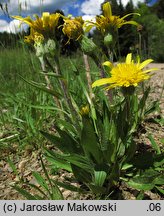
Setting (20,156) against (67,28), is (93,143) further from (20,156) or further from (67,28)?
(20,156)

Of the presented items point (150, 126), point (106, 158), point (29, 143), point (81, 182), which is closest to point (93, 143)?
point (106, 158)

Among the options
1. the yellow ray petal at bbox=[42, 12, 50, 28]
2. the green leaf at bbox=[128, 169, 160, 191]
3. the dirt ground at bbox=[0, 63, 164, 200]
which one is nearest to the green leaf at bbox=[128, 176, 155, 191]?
the green leaf at bbox=[128, 169, 160, 191]

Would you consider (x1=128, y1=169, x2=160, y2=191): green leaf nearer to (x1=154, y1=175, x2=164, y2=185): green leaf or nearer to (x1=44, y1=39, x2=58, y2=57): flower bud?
(x1=154, y1=175, x2=164, y2=185): green leaf

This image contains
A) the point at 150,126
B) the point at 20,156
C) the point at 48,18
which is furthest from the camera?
the point at 150,126

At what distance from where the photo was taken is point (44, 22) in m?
1.50

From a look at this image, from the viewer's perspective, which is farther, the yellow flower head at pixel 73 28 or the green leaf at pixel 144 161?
the green leaf at pixel 144 161

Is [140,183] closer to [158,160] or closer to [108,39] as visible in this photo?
[158,160]

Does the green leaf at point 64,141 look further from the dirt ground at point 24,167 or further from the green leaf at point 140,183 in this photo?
the green leaf at point 140,183

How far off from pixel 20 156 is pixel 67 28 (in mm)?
1189

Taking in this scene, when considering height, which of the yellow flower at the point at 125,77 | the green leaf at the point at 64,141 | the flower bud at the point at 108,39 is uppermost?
the flower bud at the point at 108,39

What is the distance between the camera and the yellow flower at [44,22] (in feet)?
4.91

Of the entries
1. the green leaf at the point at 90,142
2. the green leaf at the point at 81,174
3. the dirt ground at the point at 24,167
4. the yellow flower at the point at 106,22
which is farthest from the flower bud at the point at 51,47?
the dirt ground at the point at 24,167

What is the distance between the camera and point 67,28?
1.53 metres

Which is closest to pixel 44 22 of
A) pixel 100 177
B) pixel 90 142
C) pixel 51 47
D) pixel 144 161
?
pixel 51 47
